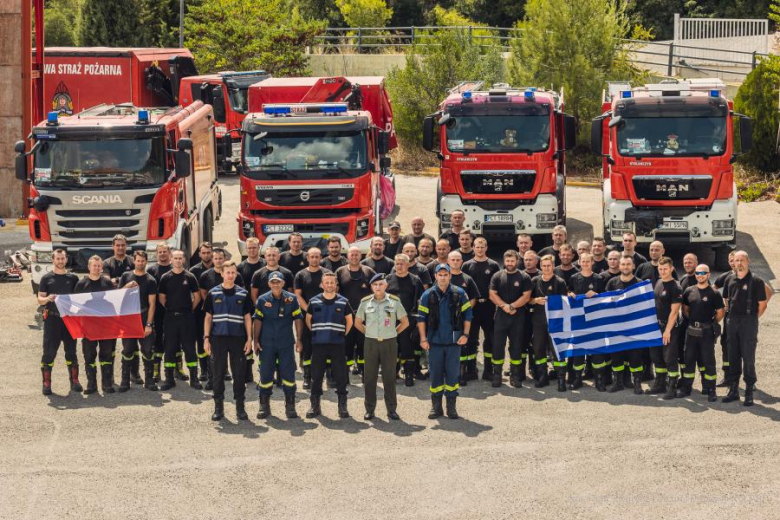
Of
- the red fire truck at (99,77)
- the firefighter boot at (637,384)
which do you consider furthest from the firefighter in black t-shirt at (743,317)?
the red fire truck at (99,77)

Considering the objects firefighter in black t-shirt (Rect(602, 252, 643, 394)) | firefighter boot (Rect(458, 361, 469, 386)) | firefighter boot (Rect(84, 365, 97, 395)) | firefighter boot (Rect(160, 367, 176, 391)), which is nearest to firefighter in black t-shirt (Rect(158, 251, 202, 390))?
firefighter boot (Rect(160, 367, 176, 391))

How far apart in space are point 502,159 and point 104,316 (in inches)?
370

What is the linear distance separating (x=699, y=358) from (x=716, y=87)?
922 cm

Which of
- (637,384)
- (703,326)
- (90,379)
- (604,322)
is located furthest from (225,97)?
(703,326)

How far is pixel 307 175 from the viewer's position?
19.8m

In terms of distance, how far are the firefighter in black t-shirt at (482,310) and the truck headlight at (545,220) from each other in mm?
6719

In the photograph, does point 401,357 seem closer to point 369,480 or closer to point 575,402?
point 575,402

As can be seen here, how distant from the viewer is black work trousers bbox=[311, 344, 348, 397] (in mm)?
13961

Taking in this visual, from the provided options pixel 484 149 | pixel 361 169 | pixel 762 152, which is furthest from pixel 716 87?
pixel 762 152

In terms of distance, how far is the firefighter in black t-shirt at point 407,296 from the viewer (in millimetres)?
15031

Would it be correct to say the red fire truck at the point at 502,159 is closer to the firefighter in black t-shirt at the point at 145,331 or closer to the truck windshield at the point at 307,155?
the truck windshield at the point at 307,155

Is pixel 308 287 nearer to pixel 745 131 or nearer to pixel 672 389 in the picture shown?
pixel 672 389

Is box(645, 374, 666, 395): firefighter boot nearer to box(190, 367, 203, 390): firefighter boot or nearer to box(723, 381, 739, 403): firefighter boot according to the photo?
box(723, 381, 739, 403): firefighter boot

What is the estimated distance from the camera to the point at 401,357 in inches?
602
